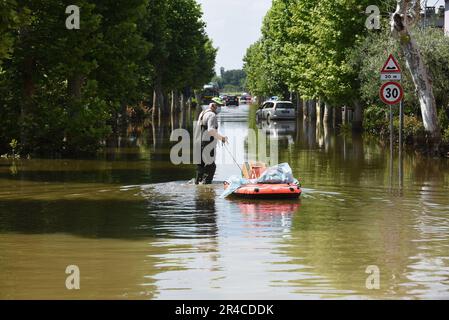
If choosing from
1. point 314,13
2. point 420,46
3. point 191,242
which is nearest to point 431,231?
point 191,242

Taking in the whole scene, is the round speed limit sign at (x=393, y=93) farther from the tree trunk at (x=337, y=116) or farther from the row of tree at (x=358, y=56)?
the tree trunk at (x=337, y=116)

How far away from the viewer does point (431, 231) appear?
516 inches

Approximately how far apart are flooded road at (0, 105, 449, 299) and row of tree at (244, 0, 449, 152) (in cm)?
713

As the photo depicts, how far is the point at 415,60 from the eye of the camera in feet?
96.4

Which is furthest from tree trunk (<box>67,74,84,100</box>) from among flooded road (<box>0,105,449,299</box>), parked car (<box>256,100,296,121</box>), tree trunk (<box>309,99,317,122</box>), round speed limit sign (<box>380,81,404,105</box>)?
tree trunk (<box>309,99,317,122</box>)

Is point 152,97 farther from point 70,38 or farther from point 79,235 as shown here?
point 79,235

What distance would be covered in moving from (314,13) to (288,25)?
67.9ft

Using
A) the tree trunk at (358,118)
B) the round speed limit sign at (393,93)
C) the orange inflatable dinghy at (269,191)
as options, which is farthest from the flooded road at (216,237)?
the tree trunk at (358,118)

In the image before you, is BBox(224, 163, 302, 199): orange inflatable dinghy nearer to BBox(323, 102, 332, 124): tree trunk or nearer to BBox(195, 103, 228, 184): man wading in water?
BBox(195, 103, 228, 184): man wading in water

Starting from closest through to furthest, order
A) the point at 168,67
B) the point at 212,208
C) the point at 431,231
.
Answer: the point at 431,231, the point at 212,208, the point at 168,67

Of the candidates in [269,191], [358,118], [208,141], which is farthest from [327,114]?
[269,191]

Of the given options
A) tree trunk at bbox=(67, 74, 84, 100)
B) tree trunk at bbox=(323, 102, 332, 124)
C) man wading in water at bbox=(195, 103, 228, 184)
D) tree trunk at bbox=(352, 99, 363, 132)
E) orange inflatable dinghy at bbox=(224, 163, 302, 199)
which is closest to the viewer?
orange inflatable dinghy at bbox=(224, 163, 302, 199)

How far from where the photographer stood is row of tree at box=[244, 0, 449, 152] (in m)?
29.8

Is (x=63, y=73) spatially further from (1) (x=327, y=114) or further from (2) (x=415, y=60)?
(1) (x=327, y=114)
